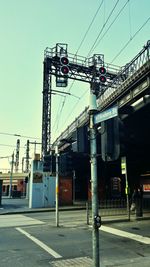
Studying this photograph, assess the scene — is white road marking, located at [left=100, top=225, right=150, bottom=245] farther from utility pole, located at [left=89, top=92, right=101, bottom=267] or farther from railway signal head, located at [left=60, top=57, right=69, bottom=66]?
railway signal head, located at [left=60, top=57, right=69, bottom=66]

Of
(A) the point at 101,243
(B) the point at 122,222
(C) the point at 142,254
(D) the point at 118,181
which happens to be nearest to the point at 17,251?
(A) the point at 101,243

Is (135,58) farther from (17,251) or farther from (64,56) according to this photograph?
(64,56)

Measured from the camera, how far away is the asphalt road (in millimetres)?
7504

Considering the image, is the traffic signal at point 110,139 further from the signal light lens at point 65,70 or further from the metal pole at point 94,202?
the signal light lens at point 65,70

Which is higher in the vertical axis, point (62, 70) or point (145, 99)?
point (62, 70)

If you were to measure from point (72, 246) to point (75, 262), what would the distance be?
6.69 feet

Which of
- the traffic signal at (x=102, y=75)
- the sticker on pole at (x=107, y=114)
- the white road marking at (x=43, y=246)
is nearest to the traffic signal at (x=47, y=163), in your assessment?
the white road marking at (x=43, y=246)

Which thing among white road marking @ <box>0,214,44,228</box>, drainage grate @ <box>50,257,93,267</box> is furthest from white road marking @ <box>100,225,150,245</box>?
white road marking @ <box>0,214,44,228</box>

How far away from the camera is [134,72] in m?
13.6

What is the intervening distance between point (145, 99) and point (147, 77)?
124 centimetres

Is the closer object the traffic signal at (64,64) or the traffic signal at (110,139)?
the traffic signal at (110,139)

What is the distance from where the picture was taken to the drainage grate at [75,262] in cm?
715

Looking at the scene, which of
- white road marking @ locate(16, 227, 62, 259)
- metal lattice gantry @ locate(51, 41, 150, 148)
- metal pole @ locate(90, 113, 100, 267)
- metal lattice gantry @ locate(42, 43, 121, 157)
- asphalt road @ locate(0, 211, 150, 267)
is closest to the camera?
metal pole @ locate(90, 113, 100, 267)

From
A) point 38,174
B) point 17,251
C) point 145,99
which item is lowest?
point 17,251
